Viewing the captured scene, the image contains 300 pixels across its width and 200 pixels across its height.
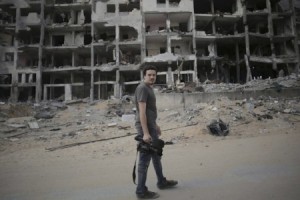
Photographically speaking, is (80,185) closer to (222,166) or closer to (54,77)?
(222,166)

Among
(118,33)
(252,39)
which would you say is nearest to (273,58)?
(252,39)

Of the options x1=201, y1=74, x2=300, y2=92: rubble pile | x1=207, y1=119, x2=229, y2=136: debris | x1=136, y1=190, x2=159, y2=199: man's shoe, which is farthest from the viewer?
x1=201, y1=74, x2=300, y2=92: rubble pile

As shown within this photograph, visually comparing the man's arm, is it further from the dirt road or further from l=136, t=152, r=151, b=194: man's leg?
the dirt road

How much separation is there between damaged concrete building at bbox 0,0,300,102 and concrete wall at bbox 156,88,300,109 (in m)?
10.2

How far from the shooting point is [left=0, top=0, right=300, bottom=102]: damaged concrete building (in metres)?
33.2

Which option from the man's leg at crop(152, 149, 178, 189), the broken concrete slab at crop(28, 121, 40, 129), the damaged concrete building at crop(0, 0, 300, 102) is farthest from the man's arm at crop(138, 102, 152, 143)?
the damaged concrete building at crop(0, 0, 300, 102)

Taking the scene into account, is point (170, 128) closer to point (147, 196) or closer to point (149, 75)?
point (149, 75)

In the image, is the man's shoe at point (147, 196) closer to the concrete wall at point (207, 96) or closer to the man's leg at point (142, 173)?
the man's leg at point (142, 173)

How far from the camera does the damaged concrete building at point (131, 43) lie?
1309 inches

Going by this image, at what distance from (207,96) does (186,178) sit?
54.1 ft

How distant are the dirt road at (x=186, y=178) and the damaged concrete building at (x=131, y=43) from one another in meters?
25.2

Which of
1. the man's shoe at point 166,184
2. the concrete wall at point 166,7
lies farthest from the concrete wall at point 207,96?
the man's shoe at point 166,184

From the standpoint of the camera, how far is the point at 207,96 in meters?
20.8

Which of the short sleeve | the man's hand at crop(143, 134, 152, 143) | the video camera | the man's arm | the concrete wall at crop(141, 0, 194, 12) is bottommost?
the video camera
